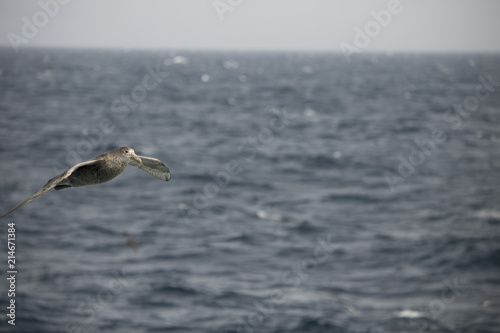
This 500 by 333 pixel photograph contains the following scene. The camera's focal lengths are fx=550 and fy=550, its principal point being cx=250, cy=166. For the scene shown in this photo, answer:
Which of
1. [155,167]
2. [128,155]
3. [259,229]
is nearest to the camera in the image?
[128,155]

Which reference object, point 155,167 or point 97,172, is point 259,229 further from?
point 97,172

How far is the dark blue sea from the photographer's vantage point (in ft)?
82.6

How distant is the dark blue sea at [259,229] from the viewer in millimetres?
25188

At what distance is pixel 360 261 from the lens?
29.8 metres

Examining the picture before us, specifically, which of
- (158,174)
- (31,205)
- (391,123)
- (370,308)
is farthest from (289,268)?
(391,123)

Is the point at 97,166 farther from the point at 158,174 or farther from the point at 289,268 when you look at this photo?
the point at 289,268

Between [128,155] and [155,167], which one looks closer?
[128,155]

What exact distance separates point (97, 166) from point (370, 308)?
22236mm

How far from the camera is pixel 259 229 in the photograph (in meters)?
34.0

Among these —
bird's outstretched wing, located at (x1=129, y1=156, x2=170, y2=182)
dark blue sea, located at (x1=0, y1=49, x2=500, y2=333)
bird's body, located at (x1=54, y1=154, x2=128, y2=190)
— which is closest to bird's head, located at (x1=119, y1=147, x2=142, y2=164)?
bird's body, located at (x1=54, y1=154, x2=128, y2=190)

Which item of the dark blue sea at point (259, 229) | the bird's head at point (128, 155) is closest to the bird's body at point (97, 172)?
the bird's head at point (128, 155)

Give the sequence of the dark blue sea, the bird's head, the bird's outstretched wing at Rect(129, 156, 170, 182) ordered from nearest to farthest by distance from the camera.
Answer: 1. the bird's head
2. the bird's outstretched wing at Rect(129, 156, 170, 182)
3. the dark blue sea

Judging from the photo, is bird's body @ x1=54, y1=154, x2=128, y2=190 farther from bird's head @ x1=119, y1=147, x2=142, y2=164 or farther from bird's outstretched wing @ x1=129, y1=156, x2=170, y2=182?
bird's outstretched wing @ x1=129, y1=156, x2=170, y2=182

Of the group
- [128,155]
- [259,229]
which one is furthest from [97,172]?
[259,229]
